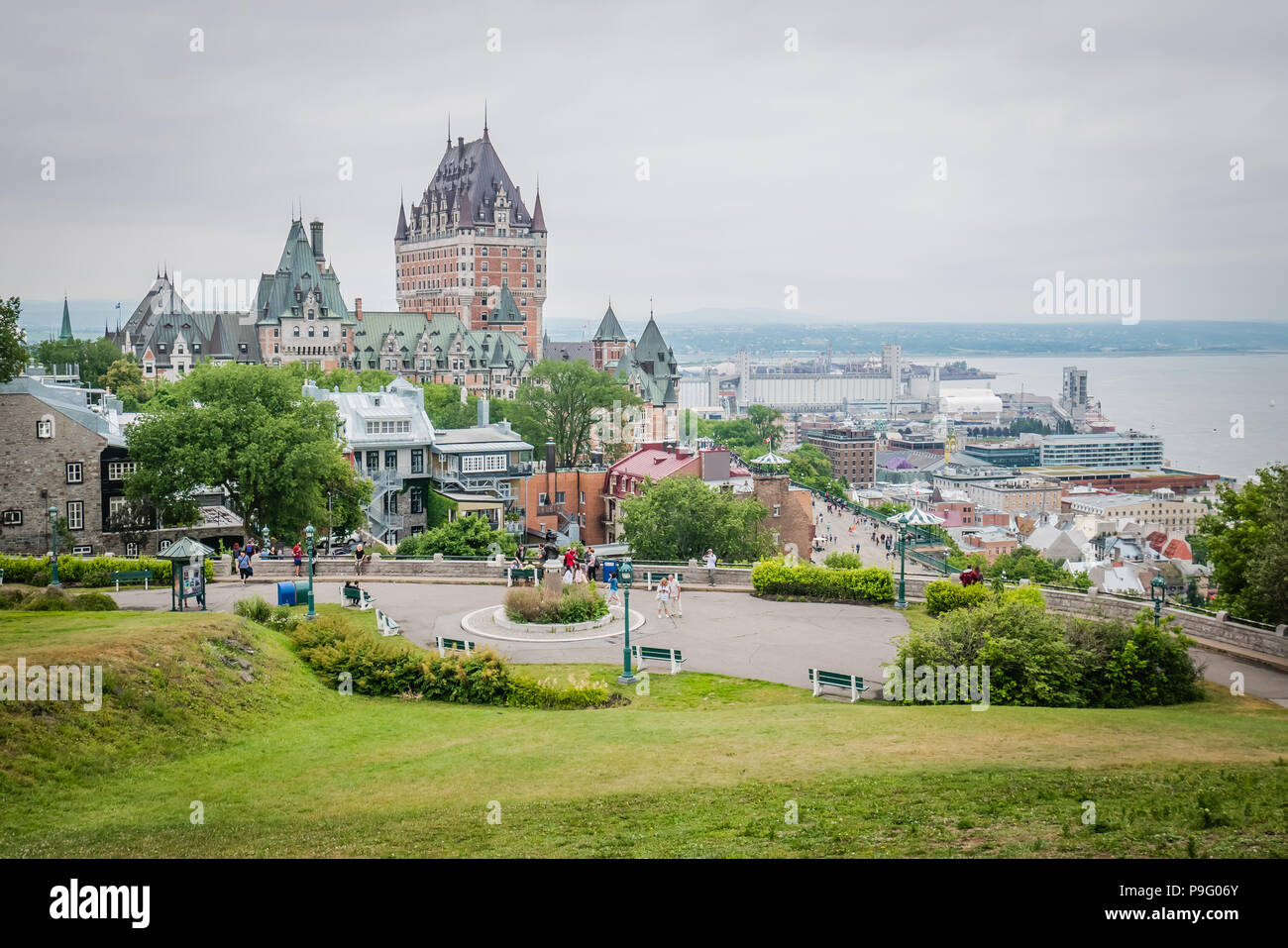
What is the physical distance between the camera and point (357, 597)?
96.2ft

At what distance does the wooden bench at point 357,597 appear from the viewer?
95.7 ft

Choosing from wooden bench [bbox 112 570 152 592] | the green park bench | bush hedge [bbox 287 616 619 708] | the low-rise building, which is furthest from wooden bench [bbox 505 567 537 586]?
the low-rise building

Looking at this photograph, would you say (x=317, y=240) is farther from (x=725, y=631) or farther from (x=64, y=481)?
(x=725, y=631)

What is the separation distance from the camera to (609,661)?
24.7 m

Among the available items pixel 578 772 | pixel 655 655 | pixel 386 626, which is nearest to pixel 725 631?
pixel 655 655

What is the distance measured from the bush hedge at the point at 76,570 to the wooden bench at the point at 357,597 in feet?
19.2

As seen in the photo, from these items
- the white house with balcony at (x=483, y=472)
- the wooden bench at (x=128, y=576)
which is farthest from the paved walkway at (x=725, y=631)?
the white house with balcony at (x=483, y=472)

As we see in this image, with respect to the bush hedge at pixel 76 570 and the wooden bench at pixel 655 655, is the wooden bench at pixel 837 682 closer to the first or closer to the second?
the wooden bench at pixel 655 655

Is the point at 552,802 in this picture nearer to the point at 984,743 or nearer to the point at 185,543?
the point at 984,743

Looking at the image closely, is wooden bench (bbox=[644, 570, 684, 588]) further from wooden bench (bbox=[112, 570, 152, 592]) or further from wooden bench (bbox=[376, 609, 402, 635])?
wooden bench (bbox=[112, 570, 152, 592])

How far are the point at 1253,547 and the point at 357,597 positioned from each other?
22930 mm

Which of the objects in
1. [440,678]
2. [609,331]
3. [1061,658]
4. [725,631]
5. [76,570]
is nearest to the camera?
[1061,658]
